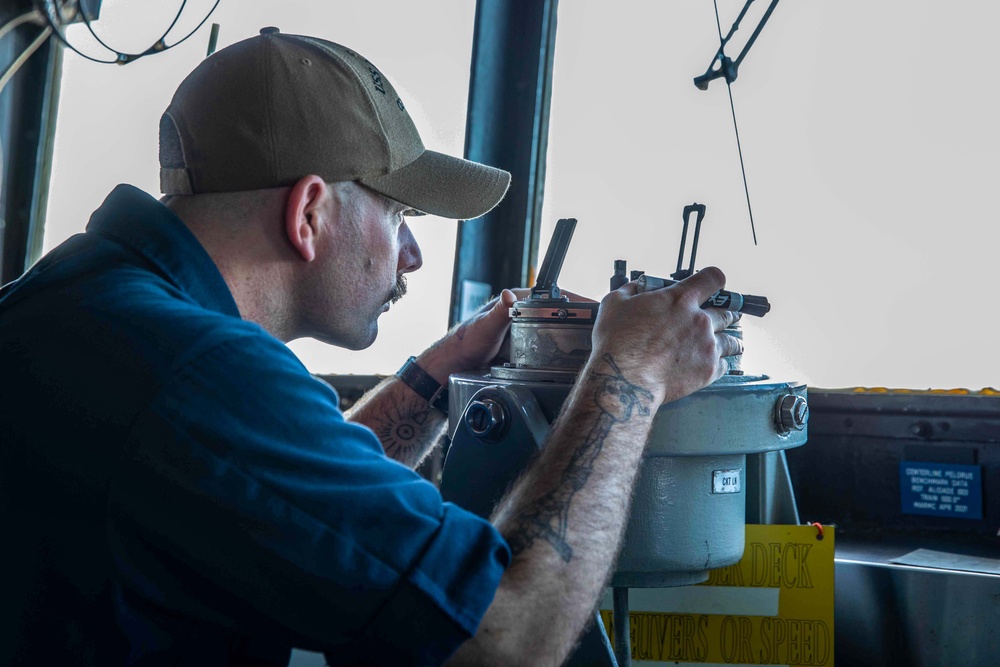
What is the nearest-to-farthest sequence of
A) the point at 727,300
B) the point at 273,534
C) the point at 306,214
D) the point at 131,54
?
the point at 273,534, the point at 306,214, the point at 727,300, the point at 131,54

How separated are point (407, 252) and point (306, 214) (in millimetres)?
181

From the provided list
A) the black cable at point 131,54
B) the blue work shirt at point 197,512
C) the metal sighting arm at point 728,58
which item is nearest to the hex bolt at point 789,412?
the blue work shirt at point 197,512

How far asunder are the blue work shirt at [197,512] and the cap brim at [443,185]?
280 mm

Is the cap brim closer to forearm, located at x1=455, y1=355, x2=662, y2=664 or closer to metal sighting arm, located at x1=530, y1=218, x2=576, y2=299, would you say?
metal sighting arm, located at x1=530, y1=218, x2=576, y2=299

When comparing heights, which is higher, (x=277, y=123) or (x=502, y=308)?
(x=277, y=123)

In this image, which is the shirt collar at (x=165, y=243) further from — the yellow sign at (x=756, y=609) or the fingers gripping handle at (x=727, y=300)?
the yellow sign at (x=756, y=609)

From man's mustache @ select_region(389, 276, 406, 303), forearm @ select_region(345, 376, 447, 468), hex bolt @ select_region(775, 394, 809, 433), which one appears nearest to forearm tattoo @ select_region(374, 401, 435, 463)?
forearm @ select_region(345, 376, 447, 468)

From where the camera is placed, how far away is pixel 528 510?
78cm

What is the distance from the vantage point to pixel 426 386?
135cm

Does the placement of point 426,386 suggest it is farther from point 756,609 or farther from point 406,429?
point 756,609

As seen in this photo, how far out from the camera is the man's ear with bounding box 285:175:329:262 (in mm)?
867

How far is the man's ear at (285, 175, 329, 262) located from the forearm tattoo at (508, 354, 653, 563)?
31 cm

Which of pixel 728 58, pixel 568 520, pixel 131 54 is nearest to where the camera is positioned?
pixel 568 520

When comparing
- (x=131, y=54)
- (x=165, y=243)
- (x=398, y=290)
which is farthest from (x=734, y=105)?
(x=131, y=54)
